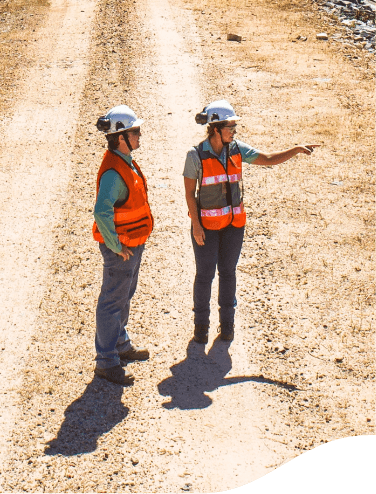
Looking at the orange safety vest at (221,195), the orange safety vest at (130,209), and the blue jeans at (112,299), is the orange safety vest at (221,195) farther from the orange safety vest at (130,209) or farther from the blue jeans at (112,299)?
the blue jeans at (112,299)

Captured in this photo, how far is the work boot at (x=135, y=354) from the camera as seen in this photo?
5.85m

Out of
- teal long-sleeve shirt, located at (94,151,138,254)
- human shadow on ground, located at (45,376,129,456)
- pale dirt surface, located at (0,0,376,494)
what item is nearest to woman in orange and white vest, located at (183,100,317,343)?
teal long-sleeve shirt, located at (94,151,138,254)

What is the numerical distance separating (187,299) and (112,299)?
169cm

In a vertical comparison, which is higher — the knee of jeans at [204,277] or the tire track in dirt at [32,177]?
the knee of jeans at [204,277]

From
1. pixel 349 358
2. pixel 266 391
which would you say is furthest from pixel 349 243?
pixel 266 391

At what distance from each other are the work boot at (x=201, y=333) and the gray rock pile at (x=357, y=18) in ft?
36.4

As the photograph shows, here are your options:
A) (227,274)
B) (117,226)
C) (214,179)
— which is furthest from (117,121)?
(227,274)

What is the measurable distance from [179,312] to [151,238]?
174 cm

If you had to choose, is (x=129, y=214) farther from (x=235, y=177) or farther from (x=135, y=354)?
(x=135, y=354)

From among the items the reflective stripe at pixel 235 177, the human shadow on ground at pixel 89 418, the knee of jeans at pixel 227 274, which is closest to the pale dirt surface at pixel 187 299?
the human shadow on ground at pixel 89 418

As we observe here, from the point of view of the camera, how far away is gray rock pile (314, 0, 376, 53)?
15.2m

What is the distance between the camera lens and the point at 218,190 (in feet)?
17.8

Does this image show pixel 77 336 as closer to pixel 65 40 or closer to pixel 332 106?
pixel 332 106

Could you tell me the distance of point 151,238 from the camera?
8.09 metres
